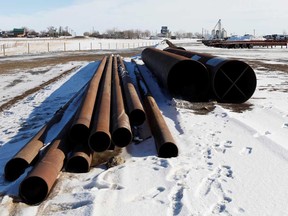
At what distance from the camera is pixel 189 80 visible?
1090cm

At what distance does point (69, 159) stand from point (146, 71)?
11.7 meters

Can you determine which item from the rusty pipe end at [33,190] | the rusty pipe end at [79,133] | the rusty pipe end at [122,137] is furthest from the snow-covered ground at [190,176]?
the rusty pipe end at [79,133]

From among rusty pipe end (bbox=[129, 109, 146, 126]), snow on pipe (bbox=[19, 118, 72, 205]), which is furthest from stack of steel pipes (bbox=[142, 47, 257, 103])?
snow on pipe (bbox=[19, 118, 72, 205])

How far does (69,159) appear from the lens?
5.29 meters

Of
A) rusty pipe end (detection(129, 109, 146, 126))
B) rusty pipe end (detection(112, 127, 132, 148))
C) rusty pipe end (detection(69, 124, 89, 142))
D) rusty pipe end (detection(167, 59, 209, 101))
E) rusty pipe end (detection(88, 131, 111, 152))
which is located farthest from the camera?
rusty pipe end (detection(167, 59, 209, 101))

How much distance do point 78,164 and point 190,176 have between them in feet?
5.74

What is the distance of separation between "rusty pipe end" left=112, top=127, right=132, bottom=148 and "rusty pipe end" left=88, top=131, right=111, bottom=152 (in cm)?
26

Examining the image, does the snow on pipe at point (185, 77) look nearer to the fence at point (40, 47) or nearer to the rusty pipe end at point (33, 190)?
the rusty pipe end at point (33, 190)

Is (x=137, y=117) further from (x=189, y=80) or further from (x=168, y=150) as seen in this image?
(x=189, y=80)

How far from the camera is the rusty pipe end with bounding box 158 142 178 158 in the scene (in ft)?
19.1

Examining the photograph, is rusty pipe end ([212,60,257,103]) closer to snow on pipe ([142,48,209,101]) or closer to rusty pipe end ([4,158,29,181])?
snow on pipe ([142,48,209,101])

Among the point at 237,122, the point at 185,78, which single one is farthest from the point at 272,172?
the point at 185,78

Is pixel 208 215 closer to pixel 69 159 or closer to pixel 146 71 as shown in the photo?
pixel 69 159

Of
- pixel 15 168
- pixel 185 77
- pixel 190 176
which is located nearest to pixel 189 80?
pixel 185 77
